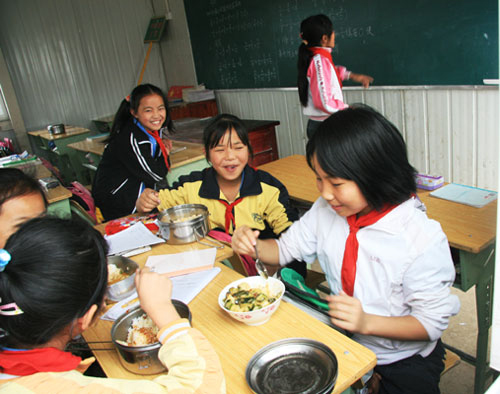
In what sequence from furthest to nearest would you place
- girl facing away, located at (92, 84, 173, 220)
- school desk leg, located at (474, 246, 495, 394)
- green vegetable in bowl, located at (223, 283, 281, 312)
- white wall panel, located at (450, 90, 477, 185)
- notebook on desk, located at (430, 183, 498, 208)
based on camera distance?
white wall panel, located at (450, 90, 477, 185) < girl facing away, located at (92, 84, 173, 220) < notebook on desk, located at (430, 183, 498, 208) < school desk leg, located at (474, 246, 495, 394) < green vegetable in bowl, located at (223, 283, 281, 312)

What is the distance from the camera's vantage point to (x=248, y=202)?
1.99m

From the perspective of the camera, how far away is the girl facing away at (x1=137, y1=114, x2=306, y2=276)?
1.96m

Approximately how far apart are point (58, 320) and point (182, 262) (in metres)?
0.72

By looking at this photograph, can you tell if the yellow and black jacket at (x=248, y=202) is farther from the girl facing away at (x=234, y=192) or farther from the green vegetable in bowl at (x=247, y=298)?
the green vegetable in bowl at (x=247, y=298)

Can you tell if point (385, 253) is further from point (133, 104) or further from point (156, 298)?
point (133, 104)

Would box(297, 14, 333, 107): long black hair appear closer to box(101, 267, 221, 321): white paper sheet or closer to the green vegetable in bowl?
box(101, 267, 221, 321): white paper sheet

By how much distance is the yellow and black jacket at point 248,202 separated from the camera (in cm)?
198

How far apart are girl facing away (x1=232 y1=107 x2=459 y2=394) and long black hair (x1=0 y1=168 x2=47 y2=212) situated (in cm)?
100

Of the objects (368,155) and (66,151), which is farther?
(66,151)

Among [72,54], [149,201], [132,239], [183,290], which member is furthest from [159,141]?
[72,54]

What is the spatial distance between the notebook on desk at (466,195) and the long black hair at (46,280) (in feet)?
5.27

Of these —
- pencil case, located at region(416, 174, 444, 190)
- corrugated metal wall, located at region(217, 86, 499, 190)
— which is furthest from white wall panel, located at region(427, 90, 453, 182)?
pencil case, located at region(416, 174, 444, 190)

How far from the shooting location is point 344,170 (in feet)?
3.79

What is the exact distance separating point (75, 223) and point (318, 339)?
63 cm
